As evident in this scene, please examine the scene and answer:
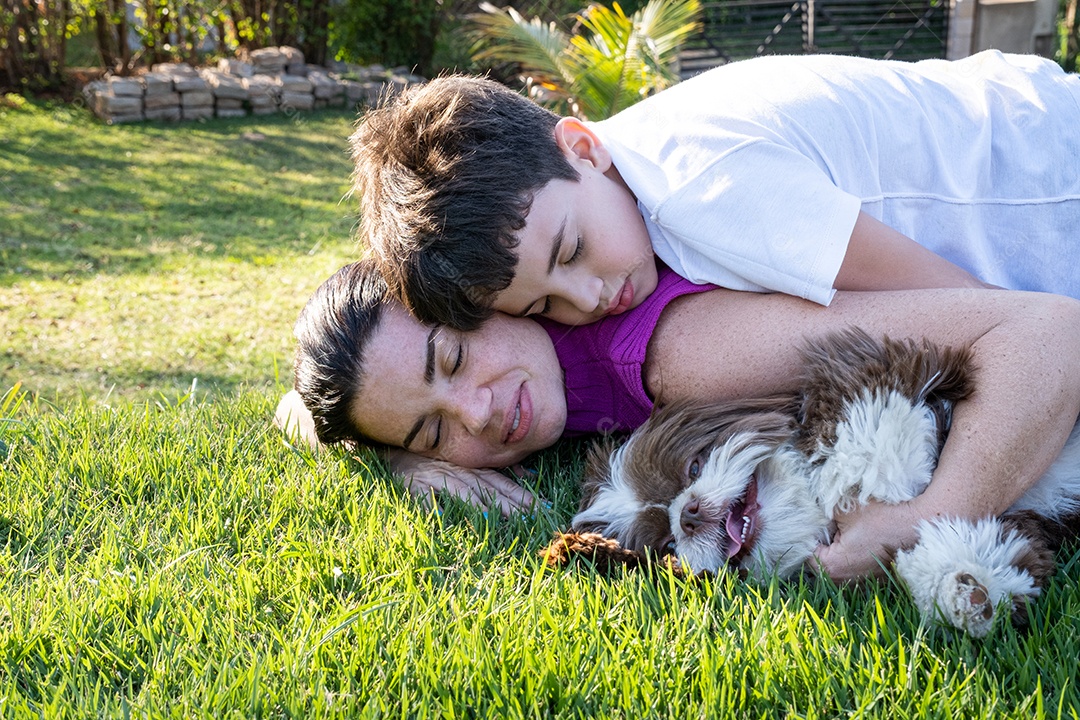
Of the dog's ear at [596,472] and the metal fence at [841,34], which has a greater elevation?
the metal fence at [841,34]

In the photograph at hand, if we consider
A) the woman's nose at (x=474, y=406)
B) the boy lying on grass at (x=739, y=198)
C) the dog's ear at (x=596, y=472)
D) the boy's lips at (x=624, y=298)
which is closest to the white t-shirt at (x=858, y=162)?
the boy lying on grass at (x=739, y=198)

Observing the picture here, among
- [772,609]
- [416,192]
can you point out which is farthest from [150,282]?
[772,609]

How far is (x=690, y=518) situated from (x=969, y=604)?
2.02ft

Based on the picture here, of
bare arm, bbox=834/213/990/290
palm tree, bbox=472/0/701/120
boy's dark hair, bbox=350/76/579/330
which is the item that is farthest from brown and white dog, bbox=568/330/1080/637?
palm tree, bbox=472/0/701/120

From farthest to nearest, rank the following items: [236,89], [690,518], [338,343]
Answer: [236,89] < [338,343] < [690,518]

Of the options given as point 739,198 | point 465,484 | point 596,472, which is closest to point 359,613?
point 596,472

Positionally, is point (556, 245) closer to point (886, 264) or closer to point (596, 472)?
point (596, 472)

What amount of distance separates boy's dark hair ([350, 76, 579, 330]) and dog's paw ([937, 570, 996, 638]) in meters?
1.35

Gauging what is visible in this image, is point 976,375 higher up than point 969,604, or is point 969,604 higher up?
point 976,375

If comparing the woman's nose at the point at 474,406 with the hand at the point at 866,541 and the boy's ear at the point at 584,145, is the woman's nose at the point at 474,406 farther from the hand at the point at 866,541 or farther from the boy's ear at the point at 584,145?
the hand at the point at 866,541

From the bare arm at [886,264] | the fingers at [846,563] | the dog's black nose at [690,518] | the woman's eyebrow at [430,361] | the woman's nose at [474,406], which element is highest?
the bare arm at [886,264]

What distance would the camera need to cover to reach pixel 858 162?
2826 millimetres

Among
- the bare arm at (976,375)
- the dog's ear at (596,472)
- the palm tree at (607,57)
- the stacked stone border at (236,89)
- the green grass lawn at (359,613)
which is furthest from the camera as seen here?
the stacked stone border at (236,89)

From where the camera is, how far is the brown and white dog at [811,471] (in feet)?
7.03
